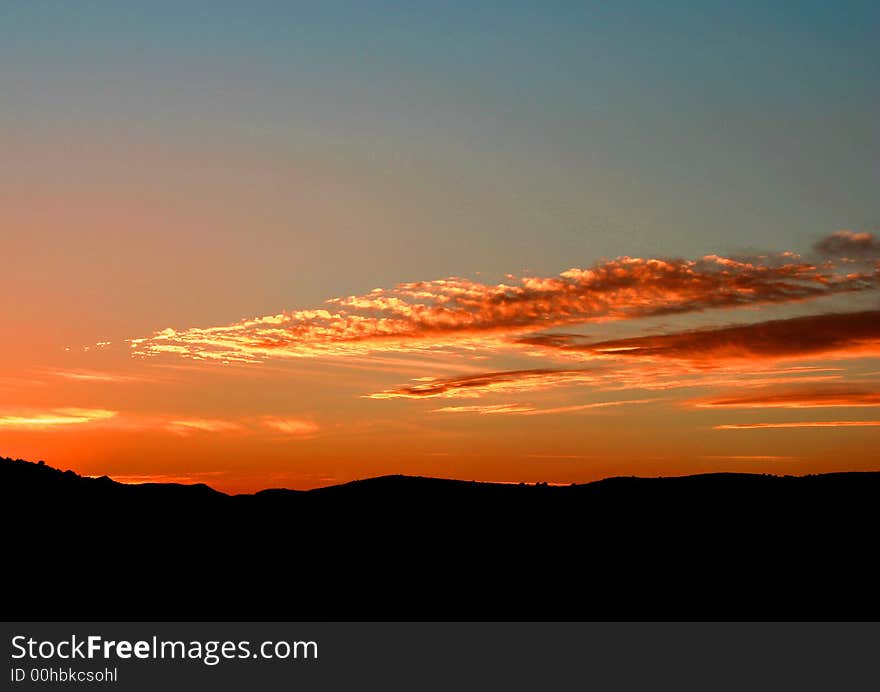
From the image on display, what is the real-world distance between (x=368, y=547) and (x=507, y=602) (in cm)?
1007

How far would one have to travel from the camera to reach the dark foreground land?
182ft

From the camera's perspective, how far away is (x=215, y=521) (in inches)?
2589

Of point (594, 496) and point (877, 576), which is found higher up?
point (594, 496)

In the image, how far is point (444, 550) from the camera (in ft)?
210

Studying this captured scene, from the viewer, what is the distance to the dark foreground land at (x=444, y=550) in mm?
55625

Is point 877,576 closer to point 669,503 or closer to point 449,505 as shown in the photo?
point 669,503
